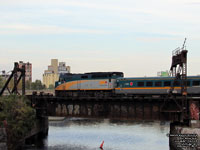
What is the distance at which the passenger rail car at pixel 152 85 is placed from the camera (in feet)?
195

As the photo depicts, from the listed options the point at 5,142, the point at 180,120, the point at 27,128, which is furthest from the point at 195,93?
the point at 5,142

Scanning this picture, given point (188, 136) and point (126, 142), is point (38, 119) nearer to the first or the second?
point (126, 142)

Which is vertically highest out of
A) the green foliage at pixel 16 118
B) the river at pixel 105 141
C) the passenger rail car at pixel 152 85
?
the passenger rail car at pixel 152 85

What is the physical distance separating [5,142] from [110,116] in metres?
19.1

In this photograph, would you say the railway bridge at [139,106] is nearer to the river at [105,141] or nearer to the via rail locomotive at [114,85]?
the via rail locomotive at [114,85]

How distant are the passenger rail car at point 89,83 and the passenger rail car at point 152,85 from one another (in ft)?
8.21

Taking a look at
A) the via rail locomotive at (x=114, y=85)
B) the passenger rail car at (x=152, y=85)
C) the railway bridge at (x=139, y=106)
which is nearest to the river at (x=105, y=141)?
the railway bridge at (x=139, y=106)

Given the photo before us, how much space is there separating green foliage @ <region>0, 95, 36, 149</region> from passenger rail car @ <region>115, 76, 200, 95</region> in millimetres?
20123

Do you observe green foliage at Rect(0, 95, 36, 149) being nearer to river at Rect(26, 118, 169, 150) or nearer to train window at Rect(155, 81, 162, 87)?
river at Rect(26, 118, 169, 150)

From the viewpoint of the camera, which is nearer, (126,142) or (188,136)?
(188,136)

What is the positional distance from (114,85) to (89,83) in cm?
607

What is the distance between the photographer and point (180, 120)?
53875 millimetres

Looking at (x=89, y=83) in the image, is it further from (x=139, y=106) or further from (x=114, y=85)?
(x=139, y=106)

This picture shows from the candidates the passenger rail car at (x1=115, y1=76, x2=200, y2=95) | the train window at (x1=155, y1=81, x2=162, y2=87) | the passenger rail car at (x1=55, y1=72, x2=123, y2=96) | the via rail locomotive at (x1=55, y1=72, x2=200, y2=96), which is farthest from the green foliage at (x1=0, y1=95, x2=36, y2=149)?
the train window at (x1=155, y1=81, x2=162, y2=87)
